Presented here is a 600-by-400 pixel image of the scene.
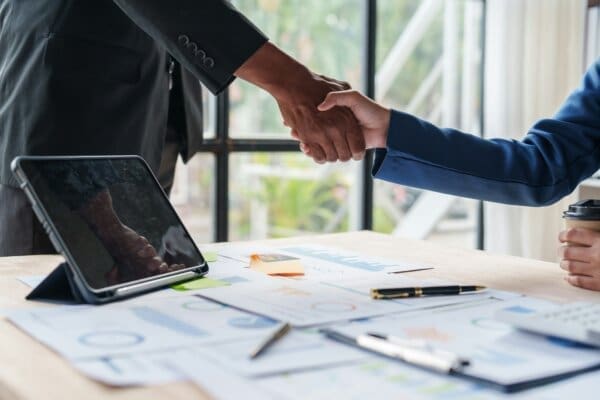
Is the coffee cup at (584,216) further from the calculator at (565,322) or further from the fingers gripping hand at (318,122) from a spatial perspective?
the fingers gripping hand at (318,122)

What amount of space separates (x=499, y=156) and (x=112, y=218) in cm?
64

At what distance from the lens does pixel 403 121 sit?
3.80 ft

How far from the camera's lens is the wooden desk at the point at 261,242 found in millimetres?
584

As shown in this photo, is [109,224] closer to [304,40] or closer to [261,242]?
[261,242]

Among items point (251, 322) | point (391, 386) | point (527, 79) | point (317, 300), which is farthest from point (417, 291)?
point (527, 79)

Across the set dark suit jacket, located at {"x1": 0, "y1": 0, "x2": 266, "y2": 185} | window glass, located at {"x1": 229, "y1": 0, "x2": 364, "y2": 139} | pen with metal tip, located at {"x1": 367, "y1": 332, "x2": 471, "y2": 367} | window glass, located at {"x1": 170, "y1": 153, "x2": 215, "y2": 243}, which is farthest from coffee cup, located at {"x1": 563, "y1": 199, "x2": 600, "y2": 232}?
window glass, located at {"x1": 229, "y1": 0, "x2": 364, "y2": 139}

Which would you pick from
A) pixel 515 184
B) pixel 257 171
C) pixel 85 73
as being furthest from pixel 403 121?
pixel 257 171

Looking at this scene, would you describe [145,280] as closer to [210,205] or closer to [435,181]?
[435,181]

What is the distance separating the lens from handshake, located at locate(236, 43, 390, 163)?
4.17 ft

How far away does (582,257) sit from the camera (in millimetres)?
1002

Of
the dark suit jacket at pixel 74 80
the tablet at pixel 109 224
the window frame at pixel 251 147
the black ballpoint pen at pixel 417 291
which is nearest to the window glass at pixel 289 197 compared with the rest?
the window frame at pixel 251 147

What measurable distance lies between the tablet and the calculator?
0.41m

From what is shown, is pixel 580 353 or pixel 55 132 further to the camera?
pixel 55 132

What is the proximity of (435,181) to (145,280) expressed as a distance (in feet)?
1.68
